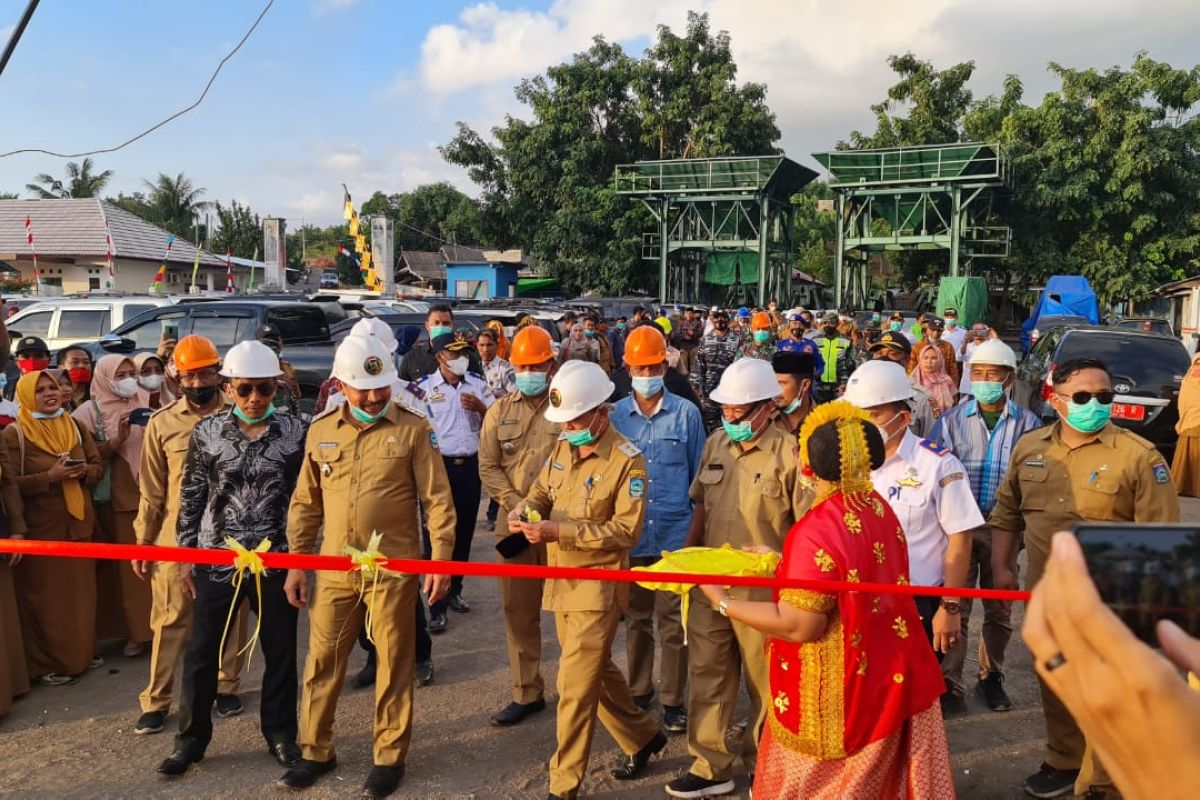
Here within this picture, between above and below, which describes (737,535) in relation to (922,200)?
below

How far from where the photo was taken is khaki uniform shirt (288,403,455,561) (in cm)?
411

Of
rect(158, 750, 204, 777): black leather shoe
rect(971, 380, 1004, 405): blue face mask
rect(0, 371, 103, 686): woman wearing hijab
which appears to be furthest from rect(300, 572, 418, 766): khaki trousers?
rect(971, 380, 1004, 405): blue face mask

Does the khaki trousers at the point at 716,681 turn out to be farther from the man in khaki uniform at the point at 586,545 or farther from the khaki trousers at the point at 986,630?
the khaki trousers at the point at 986,630

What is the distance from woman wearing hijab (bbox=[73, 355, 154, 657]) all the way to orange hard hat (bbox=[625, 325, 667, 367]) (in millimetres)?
3181

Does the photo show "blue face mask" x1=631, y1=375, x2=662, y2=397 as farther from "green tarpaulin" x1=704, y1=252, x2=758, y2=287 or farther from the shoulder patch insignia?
"green tarpaulin" x1=704, y1=252, x2=758, y2=287

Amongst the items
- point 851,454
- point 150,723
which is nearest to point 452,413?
point 150,723

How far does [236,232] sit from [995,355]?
5254cm

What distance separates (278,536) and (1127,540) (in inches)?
157

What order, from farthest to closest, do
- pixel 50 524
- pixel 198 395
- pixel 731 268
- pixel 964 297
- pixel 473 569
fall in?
1. pixel 731 268
2. pixel 964 297
3. pixel 50 524
4. pixel 198 395
5. pixel 473 569

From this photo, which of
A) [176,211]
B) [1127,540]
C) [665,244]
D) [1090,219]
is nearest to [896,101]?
[1090,219]

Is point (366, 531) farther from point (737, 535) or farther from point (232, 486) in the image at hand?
point (737, 535)

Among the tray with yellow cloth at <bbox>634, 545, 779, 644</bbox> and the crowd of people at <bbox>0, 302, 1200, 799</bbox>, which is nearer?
the crowd of people at <bbox>0, 302, 1200, 799</bbox>

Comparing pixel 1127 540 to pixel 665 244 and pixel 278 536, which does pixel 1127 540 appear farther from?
pixel 665 244

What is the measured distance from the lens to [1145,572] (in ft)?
3.23
